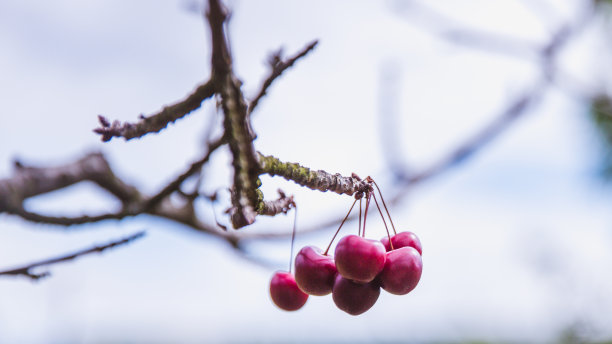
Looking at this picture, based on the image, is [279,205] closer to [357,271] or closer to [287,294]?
[357,271]

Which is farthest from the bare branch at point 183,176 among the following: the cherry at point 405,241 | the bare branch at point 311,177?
the cherry at point 405,241

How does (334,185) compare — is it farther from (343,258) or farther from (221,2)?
(221,2)

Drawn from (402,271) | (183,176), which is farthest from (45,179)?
(402,271)

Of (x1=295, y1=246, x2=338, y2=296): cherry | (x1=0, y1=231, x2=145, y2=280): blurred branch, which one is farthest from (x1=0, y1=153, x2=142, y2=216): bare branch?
(x1=295, y1=246, x2=338, y2=296): cherry

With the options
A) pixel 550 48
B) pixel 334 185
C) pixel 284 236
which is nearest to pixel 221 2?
pixel 334 185

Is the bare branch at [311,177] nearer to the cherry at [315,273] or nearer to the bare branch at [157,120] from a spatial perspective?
the bare branch at [157,120]

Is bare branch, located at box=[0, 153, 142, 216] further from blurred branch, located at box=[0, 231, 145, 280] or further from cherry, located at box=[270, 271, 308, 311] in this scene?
cherry, located at box=[270, 271, 308, 311]
